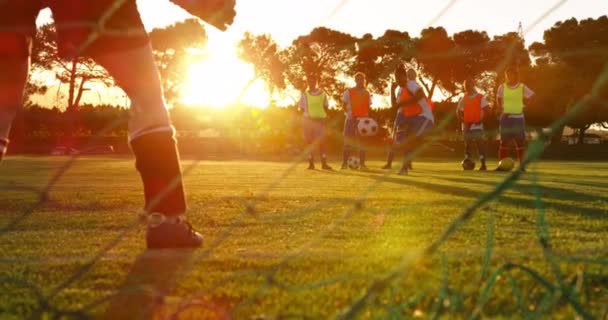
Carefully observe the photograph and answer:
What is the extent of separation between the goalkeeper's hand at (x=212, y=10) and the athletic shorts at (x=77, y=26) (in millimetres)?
189

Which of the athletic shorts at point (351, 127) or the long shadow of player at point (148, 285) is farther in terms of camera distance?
the athletic shorts at point (351, 127)

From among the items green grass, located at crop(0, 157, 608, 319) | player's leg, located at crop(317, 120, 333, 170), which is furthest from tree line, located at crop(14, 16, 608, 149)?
green grass, located at crop(0, 157, 608, 319)

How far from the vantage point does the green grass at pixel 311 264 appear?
6.04ft

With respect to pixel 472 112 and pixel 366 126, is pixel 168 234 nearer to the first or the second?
pixel 472 112

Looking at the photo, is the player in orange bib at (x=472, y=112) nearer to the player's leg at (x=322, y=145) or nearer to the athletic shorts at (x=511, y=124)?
the athletic shorts at (x=511, y=124)

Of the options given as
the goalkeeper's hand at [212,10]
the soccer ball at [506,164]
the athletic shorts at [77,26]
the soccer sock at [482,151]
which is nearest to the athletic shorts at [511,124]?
the soccer ball at [506,164]

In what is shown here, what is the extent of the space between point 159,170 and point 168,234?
24 centimetres

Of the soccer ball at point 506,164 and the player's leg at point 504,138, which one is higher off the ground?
the player's leg at point 504,138

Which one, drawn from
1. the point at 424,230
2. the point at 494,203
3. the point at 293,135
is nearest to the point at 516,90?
the point at 494,203

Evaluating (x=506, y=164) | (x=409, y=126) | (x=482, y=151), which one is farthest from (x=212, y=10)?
(x=482, y=151)

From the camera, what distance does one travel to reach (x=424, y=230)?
11.7 ft

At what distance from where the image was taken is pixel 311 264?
2521mm

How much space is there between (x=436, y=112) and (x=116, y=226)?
3510cm

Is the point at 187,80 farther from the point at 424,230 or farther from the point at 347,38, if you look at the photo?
the point at 424,230
